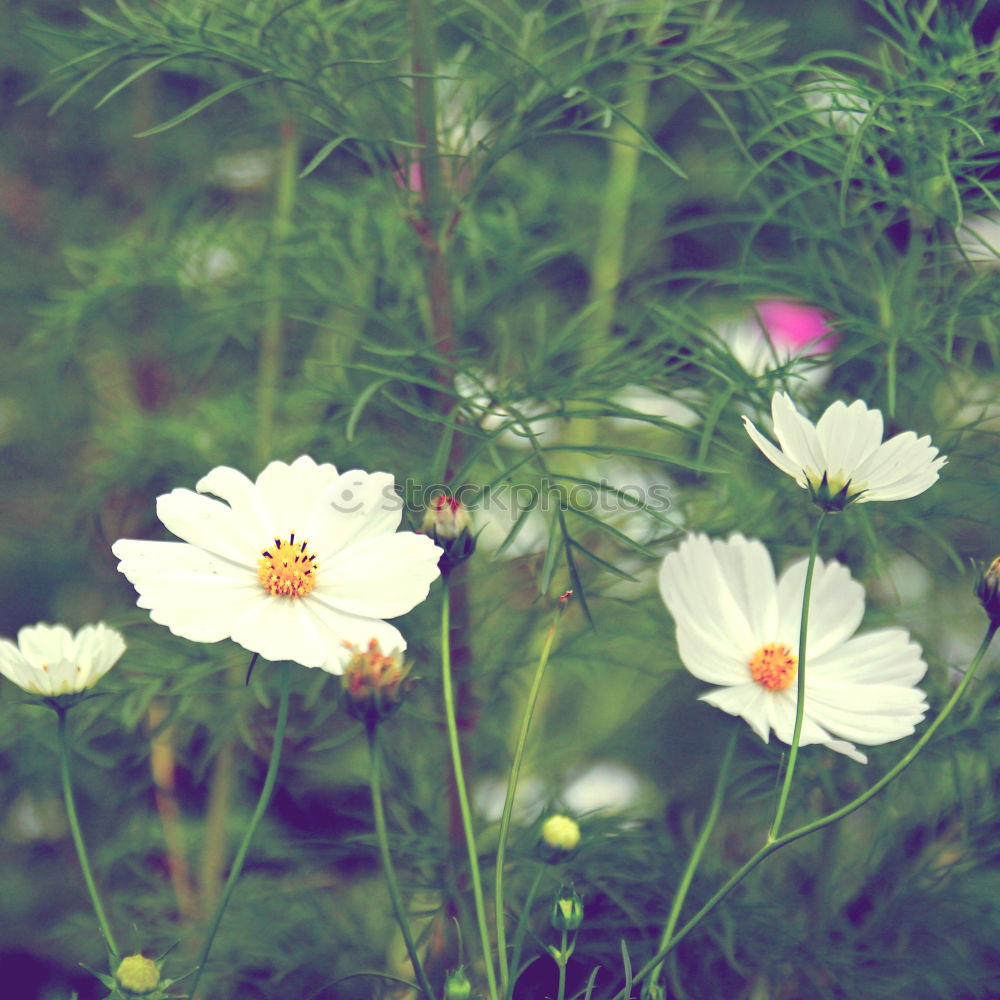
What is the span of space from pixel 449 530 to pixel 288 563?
0.07 metres

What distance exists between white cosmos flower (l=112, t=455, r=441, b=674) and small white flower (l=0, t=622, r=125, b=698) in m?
0.03

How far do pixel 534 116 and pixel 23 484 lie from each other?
71 centimetres

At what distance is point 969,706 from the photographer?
23.3 inches

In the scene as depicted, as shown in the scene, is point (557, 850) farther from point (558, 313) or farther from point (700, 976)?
point (558, 313)

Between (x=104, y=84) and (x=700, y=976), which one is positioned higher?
(x=104, y=84)

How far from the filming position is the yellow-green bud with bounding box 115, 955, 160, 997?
1.20ft

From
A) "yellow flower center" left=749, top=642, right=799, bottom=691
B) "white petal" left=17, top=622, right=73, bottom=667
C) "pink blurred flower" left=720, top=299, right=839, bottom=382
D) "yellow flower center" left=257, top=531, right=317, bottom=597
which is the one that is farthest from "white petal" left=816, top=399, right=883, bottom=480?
"pink blurred flower" left=720, top=299, right=839, bottom=382

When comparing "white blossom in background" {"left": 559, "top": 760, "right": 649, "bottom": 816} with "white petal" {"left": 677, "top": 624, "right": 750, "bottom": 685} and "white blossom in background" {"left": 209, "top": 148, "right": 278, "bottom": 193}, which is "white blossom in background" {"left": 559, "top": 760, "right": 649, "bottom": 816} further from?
"white blossom in background" {"left": 209, "top": 148, "right": 278, "bottom": 193}

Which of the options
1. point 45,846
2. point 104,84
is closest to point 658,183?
point 104,84

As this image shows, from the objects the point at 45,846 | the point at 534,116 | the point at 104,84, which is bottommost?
the point at 45,846

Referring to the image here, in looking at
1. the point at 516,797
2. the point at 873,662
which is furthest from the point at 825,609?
the point at 516,797

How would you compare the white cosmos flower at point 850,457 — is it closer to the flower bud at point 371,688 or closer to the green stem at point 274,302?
the flower bud at point 371,688

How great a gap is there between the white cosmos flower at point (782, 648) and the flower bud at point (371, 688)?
14cm

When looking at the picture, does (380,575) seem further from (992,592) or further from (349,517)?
(992,592)
